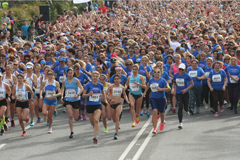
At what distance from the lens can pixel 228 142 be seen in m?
11.6

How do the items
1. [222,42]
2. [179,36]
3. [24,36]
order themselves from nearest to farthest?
[222,42] → [179,36] → [24,36]

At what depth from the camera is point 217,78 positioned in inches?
591

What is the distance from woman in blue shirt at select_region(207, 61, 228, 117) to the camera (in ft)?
49.0

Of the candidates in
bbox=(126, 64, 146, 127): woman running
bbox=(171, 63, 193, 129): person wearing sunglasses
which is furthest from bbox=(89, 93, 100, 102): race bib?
bbox=(171, 63, 193, 129): person wearing sunglasses

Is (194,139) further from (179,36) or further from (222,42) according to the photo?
(179,36)

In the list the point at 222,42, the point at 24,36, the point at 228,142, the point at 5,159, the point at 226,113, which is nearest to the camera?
the point at 5,159

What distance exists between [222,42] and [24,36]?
10.7m

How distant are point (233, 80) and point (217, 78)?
2.23ft

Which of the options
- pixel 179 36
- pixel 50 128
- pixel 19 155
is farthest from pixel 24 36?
pixel 19 155

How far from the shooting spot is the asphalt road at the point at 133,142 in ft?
35.2

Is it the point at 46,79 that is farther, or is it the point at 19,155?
the point at 46,79

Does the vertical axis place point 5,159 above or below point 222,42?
below

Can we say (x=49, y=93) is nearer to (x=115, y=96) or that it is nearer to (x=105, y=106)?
(x=105, y=106)

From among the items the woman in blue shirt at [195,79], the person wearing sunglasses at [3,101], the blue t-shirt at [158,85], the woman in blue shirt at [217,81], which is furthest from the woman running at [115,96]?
the woman in blue shirt at [217,81]
